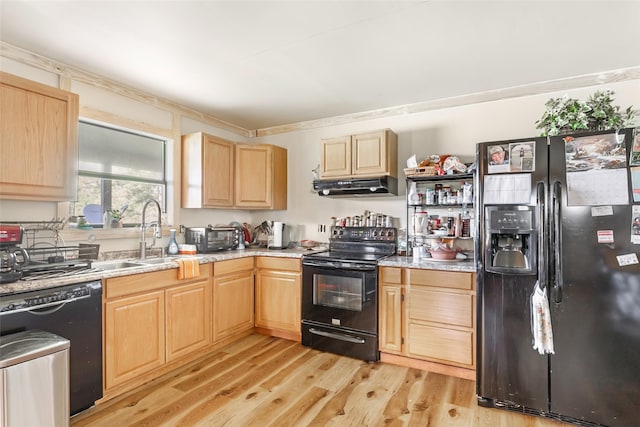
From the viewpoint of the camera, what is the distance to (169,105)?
343cm

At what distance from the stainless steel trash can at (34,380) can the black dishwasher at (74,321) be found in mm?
94

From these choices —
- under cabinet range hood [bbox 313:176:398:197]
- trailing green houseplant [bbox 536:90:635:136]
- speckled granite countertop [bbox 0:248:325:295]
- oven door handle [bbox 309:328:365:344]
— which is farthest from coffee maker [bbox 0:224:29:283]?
trailing green houseplant [bbox 536:90:635:136]

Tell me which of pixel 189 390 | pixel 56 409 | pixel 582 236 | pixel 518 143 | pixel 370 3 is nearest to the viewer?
pixel 56 409

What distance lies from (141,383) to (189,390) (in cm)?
39

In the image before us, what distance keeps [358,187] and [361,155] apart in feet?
1.13

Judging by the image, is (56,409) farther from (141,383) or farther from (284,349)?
(284,349)

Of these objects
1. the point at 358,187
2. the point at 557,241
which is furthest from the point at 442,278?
the point at 358,187

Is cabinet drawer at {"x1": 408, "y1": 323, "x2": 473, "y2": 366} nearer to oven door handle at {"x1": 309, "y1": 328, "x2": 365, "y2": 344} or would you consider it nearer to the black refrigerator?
the black refrigerator

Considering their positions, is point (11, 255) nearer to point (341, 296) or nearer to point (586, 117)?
point (341, 296)

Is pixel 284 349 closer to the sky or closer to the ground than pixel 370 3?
closer to the ground

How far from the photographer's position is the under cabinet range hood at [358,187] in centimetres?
331

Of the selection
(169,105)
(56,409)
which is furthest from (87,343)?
(169,105)

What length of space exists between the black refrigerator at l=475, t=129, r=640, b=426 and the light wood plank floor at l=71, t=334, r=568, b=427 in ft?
0.90

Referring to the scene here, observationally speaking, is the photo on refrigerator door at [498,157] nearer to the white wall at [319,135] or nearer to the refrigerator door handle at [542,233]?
the refrigerator door handle at [542,233]
